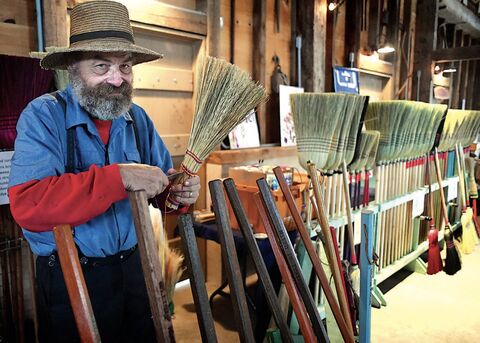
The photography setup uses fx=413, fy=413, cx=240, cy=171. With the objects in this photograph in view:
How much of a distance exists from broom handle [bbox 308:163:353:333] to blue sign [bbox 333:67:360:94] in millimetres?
2811

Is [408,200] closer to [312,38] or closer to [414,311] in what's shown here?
[414,311]

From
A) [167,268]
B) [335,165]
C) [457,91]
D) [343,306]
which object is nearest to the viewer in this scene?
[343,306]

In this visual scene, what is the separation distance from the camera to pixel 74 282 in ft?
2.86

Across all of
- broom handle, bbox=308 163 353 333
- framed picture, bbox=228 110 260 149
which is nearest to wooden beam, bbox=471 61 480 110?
framed picture, bbox=228 110 260 149

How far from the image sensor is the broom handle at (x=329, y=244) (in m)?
1.69

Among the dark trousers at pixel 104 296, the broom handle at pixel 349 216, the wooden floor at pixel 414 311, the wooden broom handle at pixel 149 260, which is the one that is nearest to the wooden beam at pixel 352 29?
the wooden floor at pixel 414 311

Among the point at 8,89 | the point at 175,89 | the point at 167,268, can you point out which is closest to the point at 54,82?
the point at 8,89

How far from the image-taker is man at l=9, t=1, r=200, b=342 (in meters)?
1.06

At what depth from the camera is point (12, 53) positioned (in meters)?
2.03

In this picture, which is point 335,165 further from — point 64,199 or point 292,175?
point 64,199

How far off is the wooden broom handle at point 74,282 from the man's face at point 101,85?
52 centimetres

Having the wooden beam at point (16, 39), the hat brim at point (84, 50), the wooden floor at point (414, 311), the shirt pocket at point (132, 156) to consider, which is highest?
the wooden beam at point (16, 39)

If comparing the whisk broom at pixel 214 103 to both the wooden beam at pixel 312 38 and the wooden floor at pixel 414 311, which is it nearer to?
the wooden floor at pixel 414 311

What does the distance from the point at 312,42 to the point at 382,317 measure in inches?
96.3
